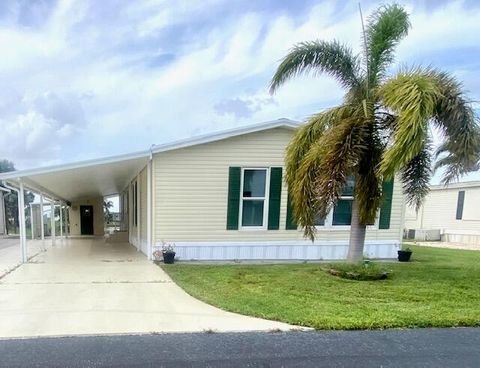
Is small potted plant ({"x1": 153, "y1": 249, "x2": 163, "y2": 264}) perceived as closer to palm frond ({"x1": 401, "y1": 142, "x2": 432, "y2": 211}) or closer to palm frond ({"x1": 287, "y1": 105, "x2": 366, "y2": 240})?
palm frond ({"x1": 287, "y1": 105, "x2": 366, "y2": 240})

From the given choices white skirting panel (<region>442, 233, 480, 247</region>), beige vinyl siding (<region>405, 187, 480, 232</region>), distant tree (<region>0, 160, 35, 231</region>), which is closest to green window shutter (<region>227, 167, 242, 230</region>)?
beige vinyl siding (<region>405, 187, 480, 232</region>)

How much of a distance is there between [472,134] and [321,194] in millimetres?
2882

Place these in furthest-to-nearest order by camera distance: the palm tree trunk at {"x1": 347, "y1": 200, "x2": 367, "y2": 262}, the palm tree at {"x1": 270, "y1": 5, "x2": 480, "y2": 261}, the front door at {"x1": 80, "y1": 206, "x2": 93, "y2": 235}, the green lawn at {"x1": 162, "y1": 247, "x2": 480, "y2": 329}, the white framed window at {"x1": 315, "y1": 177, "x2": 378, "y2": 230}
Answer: the front door at {"x1": 80, "y1": 206, "x2": 93, "y2": 235} < the white framed window at {"x1": 315, "y1": 177, "x2": 378, "y2": 230} < the palm tree trunk at {"x1": 347, "y1": 200, "x2": 367, "y2": 262} < the palm tree at {"x1": 270, "y1": 5, "x2": 480, "y2": 261} < the green lawn at {"x1": 162, "y1": 247, "x2": 480, "y2": 329}

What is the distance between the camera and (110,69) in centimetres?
1255

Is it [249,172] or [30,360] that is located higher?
[249,172]

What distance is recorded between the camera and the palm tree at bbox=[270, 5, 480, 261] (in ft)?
19.4

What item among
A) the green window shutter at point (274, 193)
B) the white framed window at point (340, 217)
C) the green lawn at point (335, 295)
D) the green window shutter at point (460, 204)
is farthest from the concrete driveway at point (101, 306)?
the green window shutter at point (460, 204)

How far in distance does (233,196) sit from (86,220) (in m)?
13.4

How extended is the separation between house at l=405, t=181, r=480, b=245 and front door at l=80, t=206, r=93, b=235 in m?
17.7


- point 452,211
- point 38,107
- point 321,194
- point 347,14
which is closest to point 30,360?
point 321,194

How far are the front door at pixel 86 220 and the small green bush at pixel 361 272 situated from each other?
52.2ft

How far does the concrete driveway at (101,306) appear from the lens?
14.1 ft

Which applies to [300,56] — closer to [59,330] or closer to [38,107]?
[59,330]

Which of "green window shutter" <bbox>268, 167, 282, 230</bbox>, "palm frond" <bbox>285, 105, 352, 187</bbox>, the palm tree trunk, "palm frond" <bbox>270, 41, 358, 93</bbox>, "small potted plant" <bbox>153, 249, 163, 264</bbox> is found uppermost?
"palm frond" <bbox>270, 41, 358, 93</bbox>
